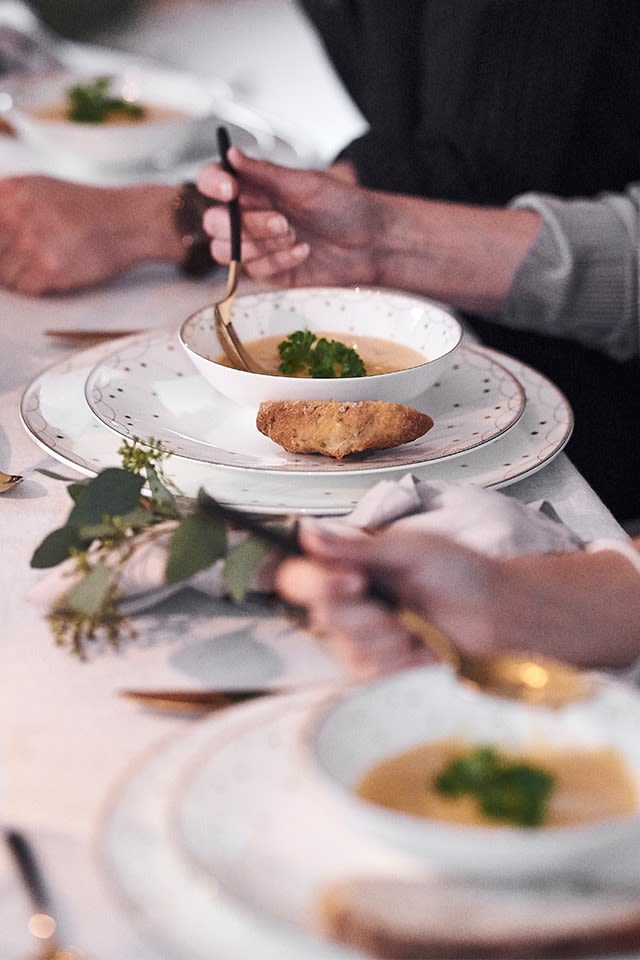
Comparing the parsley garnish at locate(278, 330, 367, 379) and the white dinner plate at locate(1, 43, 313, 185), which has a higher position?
the parsley garnish at locate(278, 330, 367, 379)

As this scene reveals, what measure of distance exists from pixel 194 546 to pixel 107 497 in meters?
0.08

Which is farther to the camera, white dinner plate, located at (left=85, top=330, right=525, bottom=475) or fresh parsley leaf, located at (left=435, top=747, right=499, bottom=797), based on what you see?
white dinner plate, located at (left=85, top=330, right=525, bottom=475)

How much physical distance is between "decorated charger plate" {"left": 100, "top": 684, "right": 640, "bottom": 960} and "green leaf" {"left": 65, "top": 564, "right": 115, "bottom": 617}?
14 cm

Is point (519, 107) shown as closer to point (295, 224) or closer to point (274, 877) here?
point (295, 224)

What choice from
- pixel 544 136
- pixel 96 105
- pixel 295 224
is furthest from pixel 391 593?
pixel 96 105

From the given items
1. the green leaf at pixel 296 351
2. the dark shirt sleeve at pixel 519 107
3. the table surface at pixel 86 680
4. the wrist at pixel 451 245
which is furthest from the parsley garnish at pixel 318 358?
the dark shirt sleeve at pixel 519 107

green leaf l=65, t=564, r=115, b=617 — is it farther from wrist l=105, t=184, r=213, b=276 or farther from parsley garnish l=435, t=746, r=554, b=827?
wrist l=105, t=184, r=213, b=276

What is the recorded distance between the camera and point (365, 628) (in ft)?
1.68

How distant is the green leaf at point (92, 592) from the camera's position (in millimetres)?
570

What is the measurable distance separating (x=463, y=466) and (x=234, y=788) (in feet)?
1.23

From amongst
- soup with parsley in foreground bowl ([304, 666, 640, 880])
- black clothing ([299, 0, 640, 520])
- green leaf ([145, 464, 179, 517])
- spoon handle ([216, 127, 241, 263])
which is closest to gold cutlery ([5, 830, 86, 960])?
soup with parsley in foreground bowl ([304, 666, 640, 880])

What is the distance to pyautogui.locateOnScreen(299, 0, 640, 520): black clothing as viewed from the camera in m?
1.46

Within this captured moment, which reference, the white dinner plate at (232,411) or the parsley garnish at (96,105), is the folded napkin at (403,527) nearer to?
the white dinner plate at (232,411)

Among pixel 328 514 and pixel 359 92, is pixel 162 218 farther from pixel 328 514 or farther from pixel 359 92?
pixel 359 92
